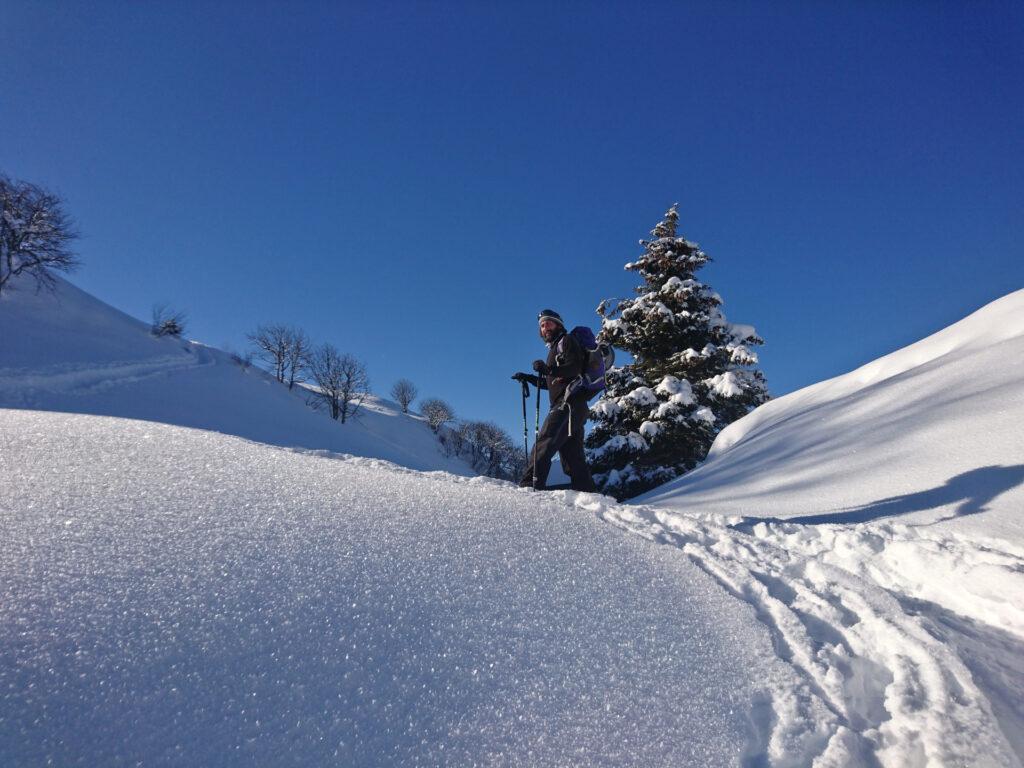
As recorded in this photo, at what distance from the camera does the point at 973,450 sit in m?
3.26

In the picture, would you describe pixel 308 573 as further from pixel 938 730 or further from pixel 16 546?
pixel 938 730

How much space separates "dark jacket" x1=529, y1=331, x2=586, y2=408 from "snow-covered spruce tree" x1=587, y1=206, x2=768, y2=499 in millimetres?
6294

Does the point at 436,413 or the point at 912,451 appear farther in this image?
the point at 436,413

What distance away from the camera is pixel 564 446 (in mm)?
4227

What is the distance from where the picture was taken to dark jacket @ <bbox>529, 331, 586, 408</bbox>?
13.8 ft

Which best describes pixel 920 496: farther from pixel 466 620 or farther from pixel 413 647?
pixel 413 647

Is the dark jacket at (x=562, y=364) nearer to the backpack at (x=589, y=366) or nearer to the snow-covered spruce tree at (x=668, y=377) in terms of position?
the backpack at (x=589, y=366)

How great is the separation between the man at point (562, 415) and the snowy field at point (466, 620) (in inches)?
36.9

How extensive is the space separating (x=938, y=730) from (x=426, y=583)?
4.58 feet

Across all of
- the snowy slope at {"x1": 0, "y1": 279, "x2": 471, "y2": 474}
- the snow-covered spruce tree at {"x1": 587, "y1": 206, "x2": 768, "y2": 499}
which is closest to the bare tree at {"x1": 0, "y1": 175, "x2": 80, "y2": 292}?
the snowy slope at {"x1": 0, "y1": 279, "x2": 471, "y2": 474}

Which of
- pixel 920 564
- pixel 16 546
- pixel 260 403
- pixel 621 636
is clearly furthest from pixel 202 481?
pixel 260 403

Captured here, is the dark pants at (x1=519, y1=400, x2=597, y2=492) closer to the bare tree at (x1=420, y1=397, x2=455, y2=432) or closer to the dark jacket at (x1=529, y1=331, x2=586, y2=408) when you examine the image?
the dark jacket at (x1=529, y1=331, x2=586, y2=408)

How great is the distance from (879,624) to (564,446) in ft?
9.04

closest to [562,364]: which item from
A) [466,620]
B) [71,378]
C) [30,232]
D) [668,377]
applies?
[466,620]
